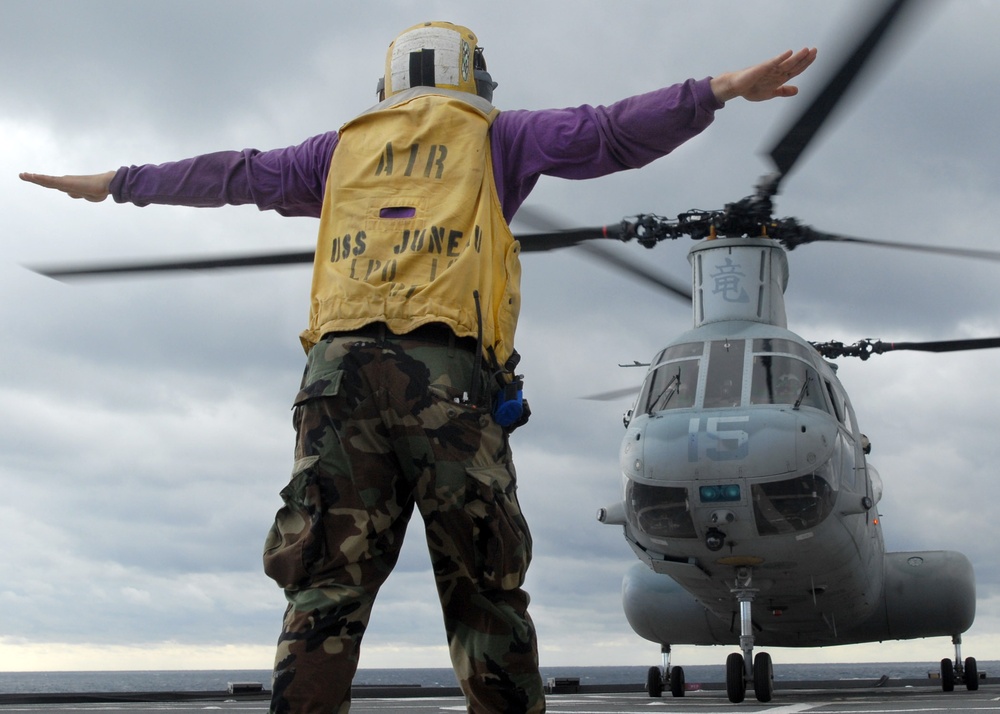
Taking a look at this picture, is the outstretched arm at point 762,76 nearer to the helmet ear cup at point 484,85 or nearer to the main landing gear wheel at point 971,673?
the helmet ear cup at point 484,85

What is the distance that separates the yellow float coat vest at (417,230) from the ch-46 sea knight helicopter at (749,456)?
4.67 meters

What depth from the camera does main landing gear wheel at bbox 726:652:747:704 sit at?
29.7ft

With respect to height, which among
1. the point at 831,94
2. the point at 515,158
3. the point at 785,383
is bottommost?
the point at 515,158

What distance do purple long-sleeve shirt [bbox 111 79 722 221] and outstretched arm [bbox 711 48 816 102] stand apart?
3 centimetres

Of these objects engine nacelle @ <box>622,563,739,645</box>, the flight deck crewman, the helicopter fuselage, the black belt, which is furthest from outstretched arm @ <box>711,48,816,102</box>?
engine nacelle @ <box>622,563,739,645</box>

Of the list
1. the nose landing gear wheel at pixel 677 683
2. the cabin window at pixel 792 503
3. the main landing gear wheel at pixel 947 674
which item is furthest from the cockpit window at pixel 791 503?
the main landing gear wheel at pixel 947 674

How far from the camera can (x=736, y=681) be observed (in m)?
9.09

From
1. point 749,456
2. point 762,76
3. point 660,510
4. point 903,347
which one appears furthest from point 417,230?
point 903,347

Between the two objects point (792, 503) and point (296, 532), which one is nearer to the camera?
point (296, 532)

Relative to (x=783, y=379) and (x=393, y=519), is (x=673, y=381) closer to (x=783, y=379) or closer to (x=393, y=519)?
(x=783, y=379)

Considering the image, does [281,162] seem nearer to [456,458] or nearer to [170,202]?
[170,202]

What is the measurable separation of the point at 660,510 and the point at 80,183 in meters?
6.62

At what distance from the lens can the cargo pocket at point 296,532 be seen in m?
2.40

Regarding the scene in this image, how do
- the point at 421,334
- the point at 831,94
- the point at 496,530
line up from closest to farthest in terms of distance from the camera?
the point at 496,530 < the point at 421,334 < the point at 831,94
